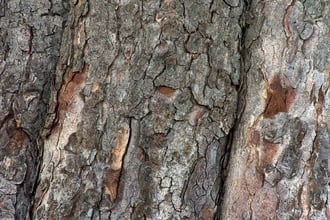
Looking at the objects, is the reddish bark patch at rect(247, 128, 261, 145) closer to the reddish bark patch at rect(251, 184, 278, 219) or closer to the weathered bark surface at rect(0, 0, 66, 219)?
the reddish bark patch at rect(251, 184, 278, 219)

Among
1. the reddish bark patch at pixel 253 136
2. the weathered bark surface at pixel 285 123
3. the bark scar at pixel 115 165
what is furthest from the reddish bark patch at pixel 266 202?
the bark scar at pixel 115 165

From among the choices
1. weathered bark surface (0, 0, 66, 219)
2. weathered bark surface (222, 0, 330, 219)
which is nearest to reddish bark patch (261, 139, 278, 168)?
weathered bark surface (222, 0, 330, 219)

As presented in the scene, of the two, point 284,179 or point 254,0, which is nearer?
point 284,179

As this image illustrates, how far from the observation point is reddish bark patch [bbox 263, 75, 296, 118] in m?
1.21

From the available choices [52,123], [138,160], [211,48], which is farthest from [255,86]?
[52,123]

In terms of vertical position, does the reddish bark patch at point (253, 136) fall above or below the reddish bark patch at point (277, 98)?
below

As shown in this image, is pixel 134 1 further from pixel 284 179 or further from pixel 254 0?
pixel 284 179

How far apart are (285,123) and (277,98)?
0.20 feet

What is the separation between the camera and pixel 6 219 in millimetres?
1276

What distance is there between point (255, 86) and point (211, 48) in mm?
137

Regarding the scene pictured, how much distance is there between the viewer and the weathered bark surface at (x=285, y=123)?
3.94ft

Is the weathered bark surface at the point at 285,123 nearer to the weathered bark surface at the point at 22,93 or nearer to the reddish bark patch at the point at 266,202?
the reddish bark patch at the point at 266,202

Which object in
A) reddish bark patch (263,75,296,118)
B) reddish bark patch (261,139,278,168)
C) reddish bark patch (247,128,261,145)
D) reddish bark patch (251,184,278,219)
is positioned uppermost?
reddish bark patch (263,75,296,118)

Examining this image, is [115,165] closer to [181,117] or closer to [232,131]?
[181,117]
